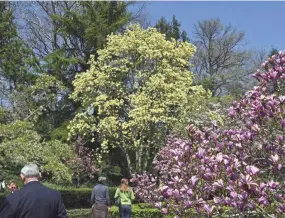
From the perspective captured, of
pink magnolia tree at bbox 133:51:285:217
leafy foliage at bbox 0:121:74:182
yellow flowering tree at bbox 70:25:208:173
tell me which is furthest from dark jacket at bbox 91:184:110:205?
yellow flowering tree at bbox 70:25:208:173

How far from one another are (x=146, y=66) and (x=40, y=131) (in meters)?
7.90

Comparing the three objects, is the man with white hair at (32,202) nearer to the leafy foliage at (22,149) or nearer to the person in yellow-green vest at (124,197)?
the person in yellow-green vest at (124,197)

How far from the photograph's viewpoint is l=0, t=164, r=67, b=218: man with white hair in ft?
12.0

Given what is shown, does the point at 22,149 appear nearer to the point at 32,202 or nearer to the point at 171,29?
the point at 32,202

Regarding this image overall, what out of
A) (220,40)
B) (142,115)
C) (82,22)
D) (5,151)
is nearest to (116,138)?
(142,115)

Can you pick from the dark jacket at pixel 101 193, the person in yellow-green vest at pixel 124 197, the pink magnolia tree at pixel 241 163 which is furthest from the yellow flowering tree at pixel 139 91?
the pink magnolia tree at pixel 241 163

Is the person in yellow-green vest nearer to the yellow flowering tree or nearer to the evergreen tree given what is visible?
the yellow flowering tree

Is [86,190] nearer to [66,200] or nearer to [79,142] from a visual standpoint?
[66,200]

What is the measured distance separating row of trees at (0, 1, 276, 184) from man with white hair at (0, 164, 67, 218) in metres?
9.29

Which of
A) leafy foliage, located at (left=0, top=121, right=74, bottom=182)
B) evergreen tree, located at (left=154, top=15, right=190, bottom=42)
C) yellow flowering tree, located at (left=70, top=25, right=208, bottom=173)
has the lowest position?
leafy foliage, located at (left=0, top=121, right=74, bottom=182)

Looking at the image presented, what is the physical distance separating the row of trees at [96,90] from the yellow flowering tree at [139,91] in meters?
0.04

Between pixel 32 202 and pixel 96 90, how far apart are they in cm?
1478

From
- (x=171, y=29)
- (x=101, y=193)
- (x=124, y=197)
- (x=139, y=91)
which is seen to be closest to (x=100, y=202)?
(x=101, y=193)

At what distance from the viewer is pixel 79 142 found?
21234 mm
